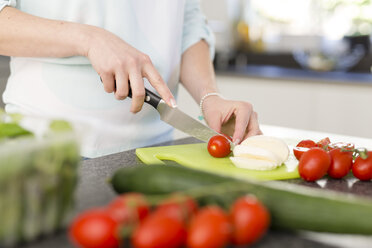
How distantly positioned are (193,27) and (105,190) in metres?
0.88

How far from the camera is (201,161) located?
1.13 meters

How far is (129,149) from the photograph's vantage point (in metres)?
1.38

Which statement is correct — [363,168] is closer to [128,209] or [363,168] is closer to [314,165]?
[314,165]

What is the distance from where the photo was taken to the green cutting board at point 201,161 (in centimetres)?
102

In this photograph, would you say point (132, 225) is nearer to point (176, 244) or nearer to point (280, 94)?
point (176, 244)

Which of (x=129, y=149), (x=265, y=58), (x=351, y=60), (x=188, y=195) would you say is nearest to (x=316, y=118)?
(x=351, y=60)

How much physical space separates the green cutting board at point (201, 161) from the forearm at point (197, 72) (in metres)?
0.26

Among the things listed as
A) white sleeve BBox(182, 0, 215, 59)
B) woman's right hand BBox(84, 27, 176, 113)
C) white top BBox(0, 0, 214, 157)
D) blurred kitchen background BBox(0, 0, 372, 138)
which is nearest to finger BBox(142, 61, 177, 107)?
woman's right hand BBox(84, 27, 176, 113)

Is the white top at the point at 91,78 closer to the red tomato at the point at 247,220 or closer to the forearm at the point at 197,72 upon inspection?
the forearm at the point at 197,72

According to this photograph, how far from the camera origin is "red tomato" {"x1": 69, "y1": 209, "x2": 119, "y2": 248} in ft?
1.86

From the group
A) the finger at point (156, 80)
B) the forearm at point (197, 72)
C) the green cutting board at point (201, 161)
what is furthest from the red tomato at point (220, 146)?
the forearm at point (197, 72)

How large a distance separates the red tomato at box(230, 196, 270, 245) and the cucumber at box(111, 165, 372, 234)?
0.05 m

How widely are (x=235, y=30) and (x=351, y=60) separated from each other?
97 cm

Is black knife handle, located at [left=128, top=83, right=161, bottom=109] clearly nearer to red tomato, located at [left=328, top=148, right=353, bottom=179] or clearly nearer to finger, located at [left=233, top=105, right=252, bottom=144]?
finger, located at [left=233, top=105, right=252, bottom=144]
